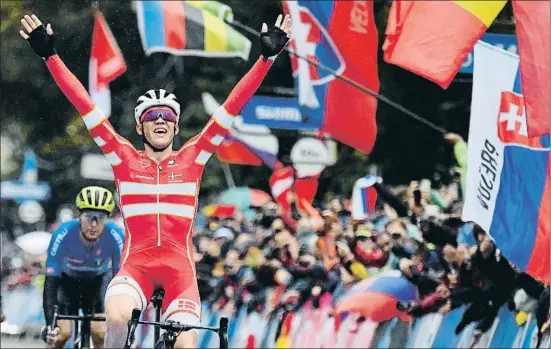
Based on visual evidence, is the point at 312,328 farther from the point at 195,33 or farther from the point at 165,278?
the point at 165,278

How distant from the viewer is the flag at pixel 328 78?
44.4 feet

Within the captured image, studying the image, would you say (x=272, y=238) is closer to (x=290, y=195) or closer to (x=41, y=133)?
(x=290, y=195)

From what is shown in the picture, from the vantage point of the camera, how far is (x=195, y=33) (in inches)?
535

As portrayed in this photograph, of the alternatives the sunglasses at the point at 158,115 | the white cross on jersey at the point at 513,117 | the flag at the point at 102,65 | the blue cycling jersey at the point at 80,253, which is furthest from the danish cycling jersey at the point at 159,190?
the flag at the point at 102,65

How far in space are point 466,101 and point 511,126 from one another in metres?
2.21

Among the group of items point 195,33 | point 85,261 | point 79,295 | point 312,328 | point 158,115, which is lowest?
point 312,328

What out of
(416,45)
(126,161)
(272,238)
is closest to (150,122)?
(126,161)

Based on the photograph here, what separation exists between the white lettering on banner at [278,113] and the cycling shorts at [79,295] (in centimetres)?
419

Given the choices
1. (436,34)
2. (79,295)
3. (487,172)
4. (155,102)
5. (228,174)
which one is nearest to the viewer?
(155,102)

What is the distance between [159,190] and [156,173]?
0.35 feet

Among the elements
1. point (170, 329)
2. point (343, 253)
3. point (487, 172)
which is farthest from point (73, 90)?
point (343, 253)

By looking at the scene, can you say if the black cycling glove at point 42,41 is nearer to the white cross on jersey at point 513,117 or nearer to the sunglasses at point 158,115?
the sunglasses at point 158,115

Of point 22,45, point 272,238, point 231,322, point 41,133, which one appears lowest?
point 231,322

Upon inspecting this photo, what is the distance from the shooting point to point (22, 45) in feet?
43.5
